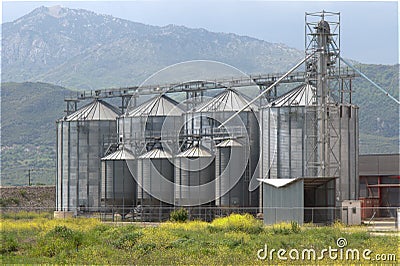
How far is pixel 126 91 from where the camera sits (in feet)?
225

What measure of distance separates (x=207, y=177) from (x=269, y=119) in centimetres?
656

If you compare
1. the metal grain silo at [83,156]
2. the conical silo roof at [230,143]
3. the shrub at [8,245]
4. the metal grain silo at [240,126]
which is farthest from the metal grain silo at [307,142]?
the shrub at [8,245]

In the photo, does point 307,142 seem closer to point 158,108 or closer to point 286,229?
point 286,229

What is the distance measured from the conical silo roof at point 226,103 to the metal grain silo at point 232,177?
389cm

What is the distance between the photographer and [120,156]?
60.8 meters

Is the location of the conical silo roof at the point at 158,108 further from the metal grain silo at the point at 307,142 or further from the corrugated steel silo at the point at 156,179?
the metal grain silo at the point at 307,142

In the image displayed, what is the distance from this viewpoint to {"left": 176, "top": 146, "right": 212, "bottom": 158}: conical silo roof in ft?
183

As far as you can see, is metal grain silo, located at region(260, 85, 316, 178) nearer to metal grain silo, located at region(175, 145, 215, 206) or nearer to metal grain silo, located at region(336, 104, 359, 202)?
metal grain silo, located at region(336, 104, 359, 202)

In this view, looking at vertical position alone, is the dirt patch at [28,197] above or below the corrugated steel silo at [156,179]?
below

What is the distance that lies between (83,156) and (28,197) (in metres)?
13.3

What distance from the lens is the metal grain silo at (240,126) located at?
5453 cm

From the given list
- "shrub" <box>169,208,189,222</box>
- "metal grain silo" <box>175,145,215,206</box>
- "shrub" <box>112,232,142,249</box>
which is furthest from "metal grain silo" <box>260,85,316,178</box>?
"shrub" <box>112,232,142,249</box>

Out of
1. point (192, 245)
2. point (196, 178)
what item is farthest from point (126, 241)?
point (196, 178)

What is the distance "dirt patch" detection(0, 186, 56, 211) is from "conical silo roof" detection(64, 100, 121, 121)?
34.2ft
